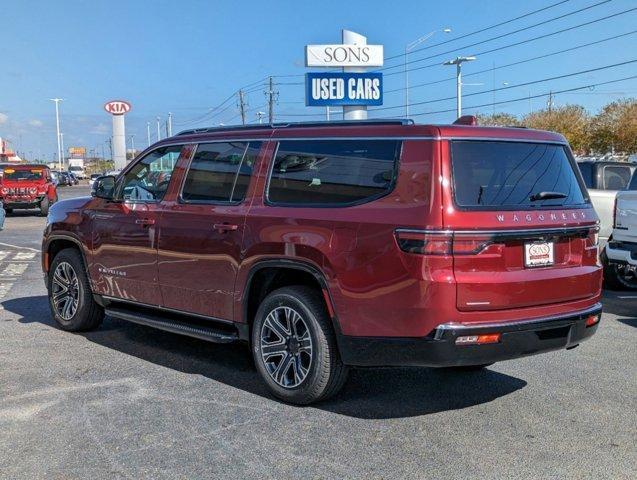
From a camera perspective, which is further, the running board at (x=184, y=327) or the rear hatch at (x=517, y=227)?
the running board at (x=184, y=327)

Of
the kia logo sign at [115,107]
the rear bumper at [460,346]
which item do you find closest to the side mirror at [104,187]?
the rear bumper at [460,346]

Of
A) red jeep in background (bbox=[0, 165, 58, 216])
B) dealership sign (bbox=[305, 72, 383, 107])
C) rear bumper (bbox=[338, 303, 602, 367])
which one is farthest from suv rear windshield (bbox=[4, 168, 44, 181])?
rear bumper (bbox=[338, 303, 602, 367])

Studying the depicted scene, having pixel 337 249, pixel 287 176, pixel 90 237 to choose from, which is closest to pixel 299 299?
pixel 337 249

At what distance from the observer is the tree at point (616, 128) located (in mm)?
48094

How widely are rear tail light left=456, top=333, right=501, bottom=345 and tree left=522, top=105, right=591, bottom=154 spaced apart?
1982 inches

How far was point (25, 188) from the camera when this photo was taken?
26172 mm

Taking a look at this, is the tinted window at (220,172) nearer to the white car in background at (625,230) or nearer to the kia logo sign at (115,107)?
the white car in background at (625,230)

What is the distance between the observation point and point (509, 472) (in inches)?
151

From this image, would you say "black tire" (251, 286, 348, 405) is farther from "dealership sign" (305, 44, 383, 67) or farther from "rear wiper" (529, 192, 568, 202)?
"dealership sign" (305, 44, 383, 67)

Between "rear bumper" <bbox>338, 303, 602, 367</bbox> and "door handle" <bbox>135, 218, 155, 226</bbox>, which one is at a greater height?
"door handle" <bbox>135, 218, 155, 226</bbox>

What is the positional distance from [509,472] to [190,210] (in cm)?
318

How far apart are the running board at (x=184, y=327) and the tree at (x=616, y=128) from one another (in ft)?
155

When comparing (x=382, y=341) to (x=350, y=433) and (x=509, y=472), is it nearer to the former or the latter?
(x=350, y=433)

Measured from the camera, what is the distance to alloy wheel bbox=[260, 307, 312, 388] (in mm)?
4887
